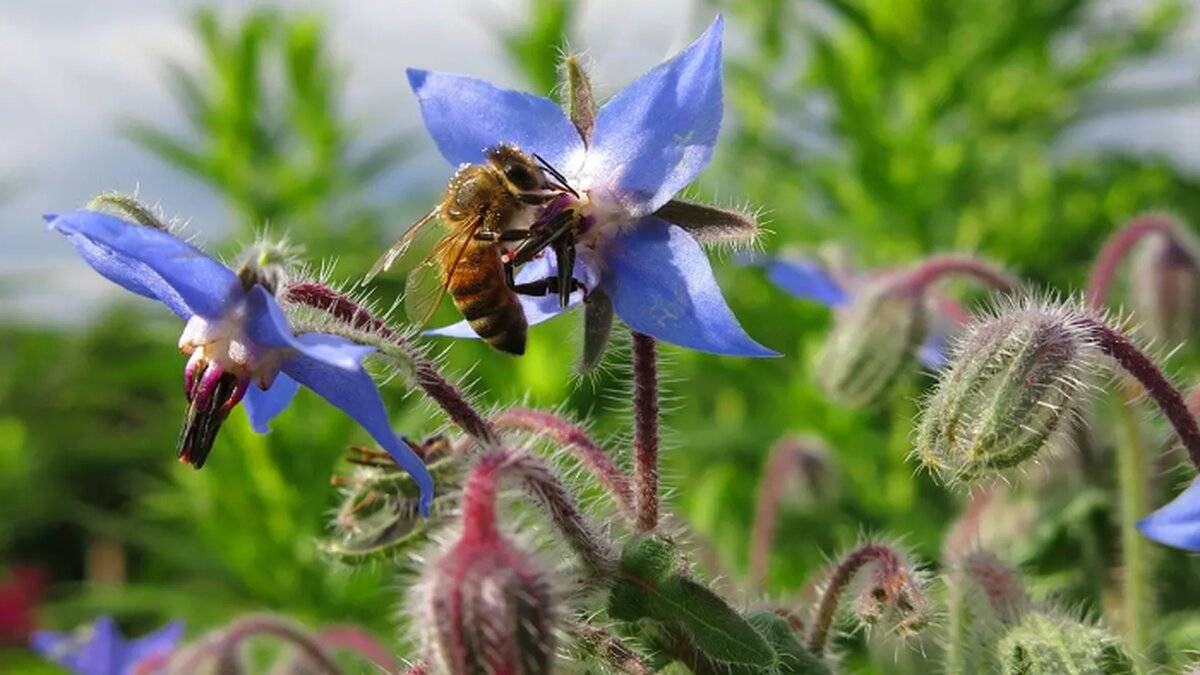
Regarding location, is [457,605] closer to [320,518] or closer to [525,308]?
[525,308]

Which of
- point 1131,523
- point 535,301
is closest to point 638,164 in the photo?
point 535,301

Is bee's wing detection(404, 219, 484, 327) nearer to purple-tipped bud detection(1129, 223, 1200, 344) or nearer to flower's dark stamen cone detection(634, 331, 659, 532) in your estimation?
flower's dark stamen cone detection(634, 331, 659, 532)

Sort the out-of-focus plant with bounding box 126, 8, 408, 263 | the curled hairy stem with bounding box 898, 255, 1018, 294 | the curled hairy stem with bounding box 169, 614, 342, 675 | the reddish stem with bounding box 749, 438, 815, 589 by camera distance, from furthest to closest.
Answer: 1. the out-of-focus plant with bounding box 126, 8, 408, 263
2. the reddish stem with bounding box 749, 438, 815, 589
3. the curled hairy stem with bounding box 898, 255, 1018, 294
4. the curled hairy stem with bounding box 169, 614, 342, 675

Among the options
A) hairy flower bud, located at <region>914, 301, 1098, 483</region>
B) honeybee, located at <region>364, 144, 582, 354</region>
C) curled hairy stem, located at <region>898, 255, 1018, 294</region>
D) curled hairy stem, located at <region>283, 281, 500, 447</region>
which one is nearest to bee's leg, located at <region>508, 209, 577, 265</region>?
honeybee, located at <region>364, 144, 582, 354</region>

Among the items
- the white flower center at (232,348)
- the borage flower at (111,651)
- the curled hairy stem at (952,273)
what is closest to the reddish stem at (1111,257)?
the curled hairy stem at (952,273)

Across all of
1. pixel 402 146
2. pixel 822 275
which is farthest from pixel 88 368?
pixel 822 275

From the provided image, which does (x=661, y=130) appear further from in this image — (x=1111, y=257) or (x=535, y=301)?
(x=1111, y=257)

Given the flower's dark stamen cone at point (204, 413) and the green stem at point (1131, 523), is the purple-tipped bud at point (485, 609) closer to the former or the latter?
the flower's dark stamen cone at point (204, 413)
